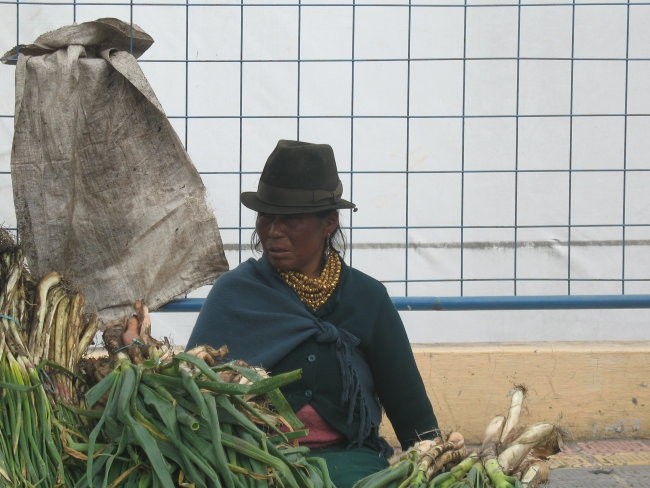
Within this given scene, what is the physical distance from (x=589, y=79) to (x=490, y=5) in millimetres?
713

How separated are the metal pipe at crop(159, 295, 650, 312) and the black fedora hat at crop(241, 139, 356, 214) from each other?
1283 mm

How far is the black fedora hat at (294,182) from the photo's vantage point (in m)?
2.94

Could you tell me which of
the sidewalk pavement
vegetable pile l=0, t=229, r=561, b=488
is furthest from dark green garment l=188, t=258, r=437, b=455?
the sidewalk pavement

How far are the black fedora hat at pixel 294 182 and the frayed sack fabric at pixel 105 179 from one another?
0.82m

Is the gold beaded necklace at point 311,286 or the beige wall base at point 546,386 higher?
the gold beaded necklace at point 311,286

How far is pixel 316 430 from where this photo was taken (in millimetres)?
2941

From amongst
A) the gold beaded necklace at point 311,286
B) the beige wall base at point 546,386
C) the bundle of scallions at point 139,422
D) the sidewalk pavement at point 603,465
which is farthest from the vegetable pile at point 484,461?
the beige wall base at point 546,386

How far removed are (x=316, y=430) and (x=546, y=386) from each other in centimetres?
218

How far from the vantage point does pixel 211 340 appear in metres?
2.97

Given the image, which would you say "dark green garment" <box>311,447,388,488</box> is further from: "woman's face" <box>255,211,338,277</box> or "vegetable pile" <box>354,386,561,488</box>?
"woman's face" <box>255,211,338,277</box>

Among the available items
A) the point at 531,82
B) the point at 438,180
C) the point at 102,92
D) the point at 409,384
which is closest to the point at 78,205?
the point at 102,92

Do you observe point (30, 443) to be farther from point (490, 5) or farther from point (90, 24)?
point (490, 5)

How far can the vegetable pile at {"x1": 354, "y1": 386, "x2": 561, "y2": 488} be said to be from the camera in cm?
234

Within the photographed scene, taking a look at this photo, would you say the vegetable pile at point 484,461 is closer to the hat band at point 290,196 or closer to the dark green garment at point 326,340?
the dark green garment at point 326,340
